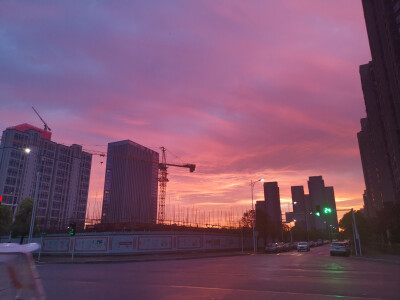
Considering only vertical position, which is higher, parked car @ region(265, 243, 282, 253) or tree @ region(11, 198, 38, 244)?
tree @ region(11, 198, 38, 244)

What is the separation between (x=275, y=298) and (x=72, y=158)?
157 meters

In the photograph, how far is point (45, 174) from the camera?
447ft

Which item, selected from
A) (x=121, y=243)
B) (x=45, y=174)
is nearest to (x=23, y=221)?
(x=121, y=243)

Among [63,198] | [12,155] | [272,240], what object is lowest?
[272,240]

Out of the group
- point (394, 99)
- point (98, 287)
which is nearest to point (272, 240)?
point (394, 99)

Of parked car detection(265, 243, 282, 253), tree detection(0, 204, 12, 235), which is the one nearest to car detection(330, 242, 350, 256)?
parked car detection(265, 243, 282, 253)

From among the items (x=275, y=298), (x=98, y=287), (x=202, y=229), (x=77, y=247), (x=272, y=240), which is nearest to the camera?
(x=275, y=298)

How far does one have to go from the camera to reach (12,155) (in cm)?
12212

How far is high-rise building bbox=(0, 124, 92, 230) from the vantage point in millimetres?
119500

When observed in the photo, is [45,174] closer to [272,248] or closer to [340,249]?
[272,248]

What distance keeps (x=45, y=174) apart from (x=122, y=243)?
11446cm

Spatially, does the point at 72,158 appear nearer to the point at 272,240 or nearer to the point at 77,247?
the point at 272,240

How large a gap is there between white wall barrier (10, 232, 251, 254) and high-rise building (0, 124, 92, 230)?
70.6 m

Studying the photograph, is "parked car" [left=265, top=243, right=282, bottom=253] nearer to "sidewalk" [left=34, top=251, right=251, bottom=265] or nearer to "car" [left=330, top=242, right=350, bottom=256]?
"car" [left=330, top=242, right=350, bottom=256]
